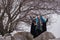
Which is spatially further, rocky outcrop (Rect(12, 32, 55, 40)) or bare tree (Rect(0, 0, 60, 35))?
bare tree (Rect(0, 0, 60, 35))

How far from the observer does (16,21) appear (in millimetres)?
3992

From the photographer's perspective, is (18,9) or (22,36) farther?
(18,9)

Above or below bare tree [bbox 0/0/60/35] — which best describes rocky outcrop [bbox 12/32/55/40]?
below

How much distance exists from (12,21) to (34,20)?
75 cm

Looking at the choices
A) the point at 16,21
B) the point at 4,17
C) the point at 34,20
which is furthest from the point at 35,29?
the point at 4,17

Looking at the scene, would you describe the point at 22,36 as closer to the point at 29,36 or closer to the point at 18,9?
the point at 29,36

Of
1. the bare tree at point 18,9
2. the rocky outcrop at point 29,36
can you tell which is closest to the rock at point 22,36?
the rocky outcrop at point 29,36

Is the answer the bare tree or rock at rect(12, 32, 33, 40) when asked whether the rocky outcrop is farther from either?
the bare tree

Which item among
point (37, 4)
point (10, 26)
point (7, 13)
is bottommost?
point (10, 26)

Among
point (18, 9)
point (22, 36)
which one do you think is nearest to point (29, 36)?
point (22, 36)

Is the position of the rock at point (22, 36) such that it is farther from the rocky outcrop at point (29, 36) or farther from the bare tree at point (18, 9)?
the bare tree at point (18, 9)

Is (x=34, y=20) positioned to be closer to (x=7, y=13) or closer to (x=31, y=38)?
(x=31, y=38)

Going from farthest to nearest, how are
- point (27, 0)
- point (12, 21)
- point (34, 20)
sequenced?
point (12, 21) < point (27, 0) < point (34, 20)

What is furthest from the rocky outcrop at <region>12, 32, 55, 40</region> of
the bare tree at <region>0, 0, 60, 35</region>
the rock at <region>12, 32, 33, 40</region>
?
the bare tree at <region>0, 0, 60, 35</region>
